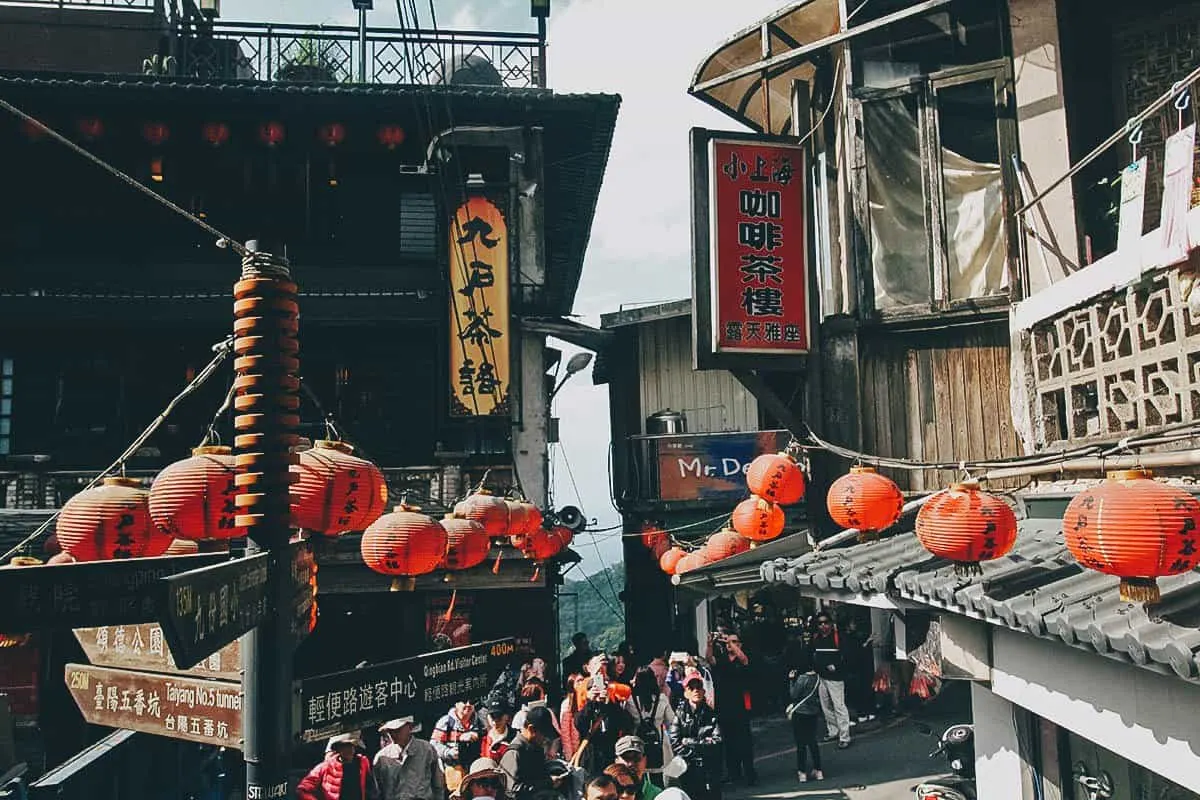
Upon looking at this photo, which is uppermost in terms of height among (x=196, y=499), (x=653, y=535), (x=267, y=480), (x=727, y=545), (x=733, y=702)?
(x=267, y=480)

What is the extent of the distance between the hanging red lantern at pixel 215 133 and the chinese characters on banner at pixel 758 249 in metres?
12.6

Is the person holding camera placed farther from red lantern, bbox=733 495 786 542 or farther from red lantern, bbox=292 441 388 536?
red lantern, bbox=292 441 388 536

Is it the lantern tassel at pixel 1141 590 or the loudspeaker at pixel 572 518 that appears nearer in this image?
the lantern tassel at pixel 1141 590

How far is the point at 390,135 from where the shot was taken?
2038 cm

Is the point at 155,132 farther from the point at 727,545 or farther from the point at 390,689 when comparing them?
the point at 390,689

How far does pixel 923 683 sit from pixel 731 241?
12.2 m

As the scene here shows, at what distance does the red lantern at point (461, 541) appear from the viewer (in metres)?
11.8

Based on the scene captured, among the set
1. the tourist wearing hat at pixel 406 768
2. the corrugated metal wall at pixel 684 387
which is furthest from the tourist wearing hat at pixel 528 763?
the corrugated metal wall at pixel 684 387

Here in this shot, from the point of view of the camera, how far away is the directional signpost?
16.8ft

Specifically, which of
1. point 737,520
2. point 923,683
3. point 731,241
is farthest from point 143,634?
point 923,683

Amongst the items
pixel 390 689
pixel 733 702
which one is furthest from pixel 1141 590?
pixel 733 702

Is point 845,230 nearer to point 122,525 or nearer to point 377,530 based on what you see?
point 377,530

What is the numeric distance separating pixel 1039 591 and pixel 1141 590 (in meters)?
1.70

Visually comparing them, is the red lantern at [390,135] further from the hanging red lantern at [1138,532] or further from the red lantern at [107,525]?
the hanging red lantern at [1138,532]
